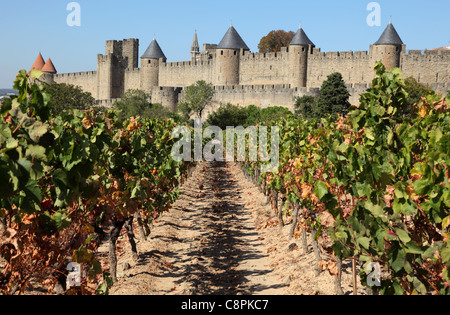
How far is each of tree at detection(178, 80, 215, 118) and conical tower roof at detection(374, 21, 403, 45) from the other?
12.6 metres

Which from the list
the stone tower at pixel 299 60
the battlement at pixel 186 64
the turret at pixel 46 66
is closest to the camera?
the stone tower at pixel 299 60

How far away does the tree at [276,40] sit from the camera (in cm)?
5575

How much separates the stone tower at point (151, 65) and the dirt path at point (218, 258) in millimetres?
37007

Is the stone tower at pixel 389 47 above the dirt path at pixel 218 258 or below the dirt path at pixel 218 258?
above

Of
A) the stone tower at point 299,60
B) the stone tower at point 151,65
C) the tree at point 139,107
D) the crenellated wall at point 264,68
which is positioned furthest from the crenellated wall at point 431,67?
the stone tower at point 151,65

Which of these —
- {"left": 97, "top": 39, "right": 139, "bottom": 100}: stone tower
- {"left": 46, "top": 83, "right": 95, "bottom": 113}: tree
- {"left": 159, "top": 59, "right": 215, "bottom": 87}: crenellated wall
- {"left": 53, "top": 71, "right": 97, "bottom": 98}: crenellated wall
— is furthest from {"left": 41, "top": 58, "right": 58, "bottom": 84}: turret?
{"left": 46, "top": 83, "right": 95, "bottom": 113}: tree

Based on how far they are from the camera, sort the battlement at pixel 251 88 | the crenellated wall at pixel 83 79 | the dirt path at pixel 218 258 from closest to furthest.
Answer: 1. the dirt path at pixel 218 258
2. the battlement at pixel 251 88
3. the crenellated wall at pixel 83 79

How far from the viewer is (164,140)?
10.2 meters

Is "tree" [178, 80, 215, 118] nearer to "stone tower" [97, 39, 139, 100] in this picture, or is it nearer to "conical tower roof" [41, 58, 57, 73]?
"stone tower" [97, 39, 139, 100]

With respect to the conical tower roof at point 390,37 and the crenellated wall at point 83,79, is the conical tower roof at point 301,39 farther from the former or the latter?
the crenellated wall at point 83,79

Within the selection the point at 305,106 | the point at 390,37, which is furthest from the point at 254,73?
the point at 390,37

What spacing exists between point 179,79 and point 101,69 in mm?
7922

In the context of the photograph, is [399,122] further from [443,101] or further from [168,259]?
[168,259]

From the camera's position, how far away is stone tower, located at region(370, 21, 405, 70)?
37469mm
